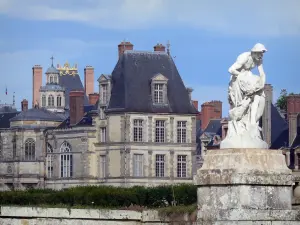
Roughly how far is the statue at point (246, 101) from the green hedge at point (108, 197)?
324 inches

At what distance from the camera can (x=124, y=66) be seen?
79.9 metres

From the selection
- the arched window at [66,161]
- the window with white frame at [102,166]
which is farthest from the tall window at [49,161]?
the window with white frame at [102,166]

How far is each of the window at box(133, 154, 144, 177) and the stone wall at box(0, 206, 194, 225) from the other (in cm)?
5334

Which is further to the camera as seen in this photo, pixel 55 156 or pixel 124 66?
pixel 55 156

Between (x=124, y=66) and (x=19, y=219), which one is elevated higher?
(x=124, y=66)

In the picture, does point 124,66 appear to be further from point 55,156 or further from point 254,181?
point 254,181

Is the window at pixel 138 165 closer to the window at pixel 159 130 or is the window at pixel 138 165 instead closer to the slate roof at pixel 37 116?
the window at pixel 159 130

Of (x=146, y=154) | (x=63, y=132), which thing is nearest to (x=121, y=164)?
(x=146, y=154)

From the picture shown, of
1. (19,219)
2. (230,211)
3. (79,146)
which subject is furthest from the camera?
(79,146)

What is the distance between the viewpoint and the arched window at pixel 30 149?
295 ft

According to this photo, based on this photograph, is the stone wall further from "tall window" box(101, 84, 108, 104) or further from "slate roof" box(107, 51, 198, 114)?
"tall window" box(101, 84, 108, 104)

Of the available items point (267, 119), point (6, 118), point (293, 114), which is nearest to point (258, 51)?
point (293, 114)

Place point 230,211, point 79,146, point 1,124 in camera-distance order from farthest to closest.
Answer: point 1,124, point 79,146, point 230,211

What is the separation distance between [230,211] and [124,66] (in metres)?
58.0
